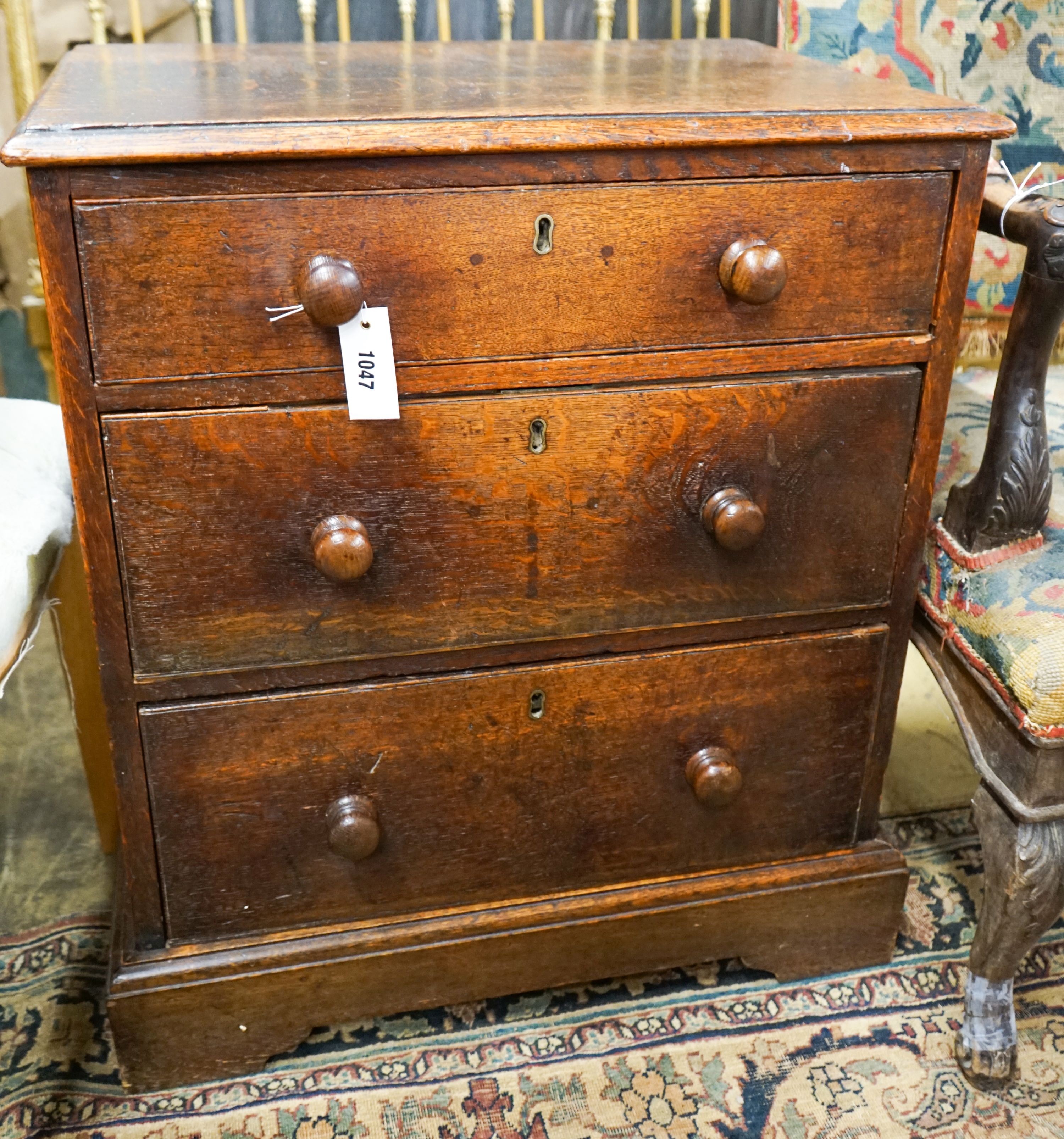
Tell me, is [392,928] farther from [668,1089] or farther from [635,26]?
[635,26]

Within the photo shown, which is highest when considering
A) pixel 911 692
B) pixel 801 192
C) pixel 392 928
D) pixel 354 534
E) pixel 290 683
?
pixel 801 192

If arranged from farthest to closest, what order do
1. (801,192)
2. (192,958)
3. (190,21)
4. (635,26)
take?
1. (190,21)
2. (635,26)
3. (192,958)
4. (801,192)

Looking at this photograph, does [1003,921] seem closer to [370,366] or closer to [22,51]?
[370,366]

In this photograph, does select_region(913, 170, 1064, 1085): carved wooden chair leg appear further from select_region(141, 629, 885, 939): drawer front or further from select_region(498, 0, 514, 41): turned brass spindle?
select_region(498, 0, 514, 41): turned brass spindle

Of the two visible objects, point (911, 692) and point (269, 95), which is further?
point (911, 692)

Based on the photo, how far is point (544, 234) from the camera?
2.85 ft

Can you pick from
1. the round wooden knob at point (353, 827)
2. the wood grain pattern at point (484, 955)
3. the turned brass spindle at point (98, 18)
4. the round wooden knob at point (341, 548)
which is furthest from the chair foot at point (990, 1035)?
the turned brass spindle at point (98, 18)

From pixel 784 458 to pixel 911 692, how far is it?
836 mm

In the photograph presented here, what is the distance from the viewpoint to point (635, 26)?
4.88 ft

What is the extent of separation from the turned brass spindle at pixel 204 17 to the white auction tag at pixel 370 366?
2.34 feet

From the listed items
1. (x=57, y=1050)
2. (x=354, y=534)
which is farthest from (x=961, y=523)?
(x=57, y=1050)

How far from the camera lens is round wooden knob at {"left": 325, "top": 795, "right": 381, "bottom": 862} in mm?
1011

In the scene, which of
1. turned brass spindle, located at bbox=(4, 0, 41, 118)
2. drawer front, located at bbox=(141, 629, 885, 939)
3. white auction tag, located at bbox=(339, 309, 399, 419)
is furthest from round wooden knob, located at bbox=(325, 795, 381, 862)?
turned brass spindle, located at bbox=(4, 0, 41, 118)

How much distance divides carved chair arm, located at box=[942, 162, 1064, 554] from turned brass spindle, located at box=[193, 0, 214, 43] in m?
0.91
